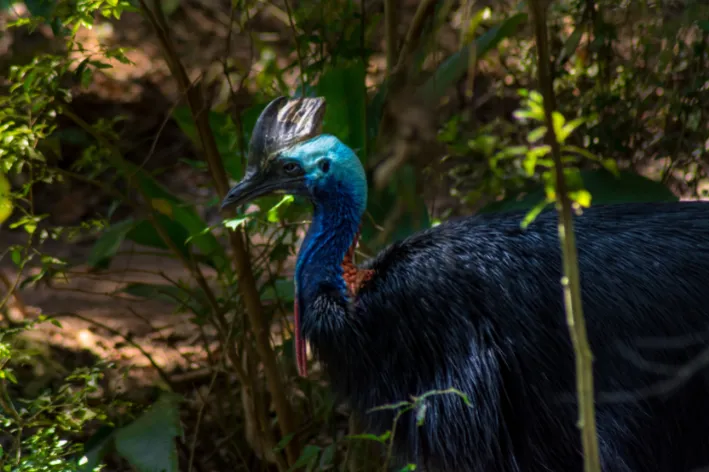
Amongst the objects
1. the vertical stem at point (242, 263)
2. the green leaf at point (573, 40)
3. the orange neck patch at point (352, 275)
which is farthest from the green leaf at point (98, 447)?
the green leaf at point (573, 40)

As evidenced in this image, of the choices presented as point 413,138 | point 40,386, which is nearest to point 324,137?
point 413,138

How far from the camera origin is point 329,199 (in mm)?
2301

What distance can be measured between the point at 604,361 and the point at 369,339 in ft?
1.70

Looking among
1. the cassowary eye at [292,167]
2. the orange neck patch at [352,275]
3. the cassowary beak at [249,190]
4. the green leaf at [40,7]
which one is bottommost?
the orange neck patch at [352,275]

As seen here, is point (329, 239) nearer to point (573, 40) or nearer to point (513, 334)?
point (513, 334)

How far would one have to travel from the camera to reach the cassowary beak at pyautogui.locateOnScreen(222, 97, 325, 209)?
2.32 m

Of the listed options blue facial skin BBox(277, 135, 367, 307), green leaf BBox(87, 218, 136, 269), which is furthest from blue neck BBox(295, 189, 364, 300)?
green leaf BBox(87, 218, 136, 269)

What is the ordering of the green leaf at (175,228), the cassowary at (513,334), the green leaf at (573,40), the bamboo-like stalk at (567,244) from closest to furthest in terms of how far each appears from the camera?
1. the bamboo-like stalk at (567,244)
2. the cassowary at (513,334)
3. the green leaf at (175,228)
4. the green leaf at (573,40)

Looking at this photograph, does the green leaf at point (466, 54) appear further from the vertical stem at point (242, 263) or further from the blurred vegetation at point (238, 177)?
the vertical stem at point (242, 263)

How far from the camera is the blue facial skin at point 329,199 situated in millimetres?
2287

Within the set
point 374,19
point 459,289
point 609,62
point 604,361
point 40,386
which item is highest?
point 374,19

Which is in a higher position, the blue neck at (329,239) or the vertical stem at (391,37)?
the vertical stem at (391,37)

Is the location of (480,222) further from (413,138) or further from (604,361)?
(413,138)

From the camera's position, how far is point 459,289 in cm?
216
